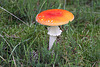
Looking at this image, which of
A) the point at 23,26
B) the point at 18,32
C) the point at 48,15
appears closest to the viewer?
the point at 48,15

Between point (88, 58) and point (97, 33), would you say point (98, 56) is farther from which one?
point (97, 33)

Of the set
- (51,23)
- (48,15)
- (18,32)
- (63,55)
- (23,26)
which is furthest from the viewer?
(23,26)

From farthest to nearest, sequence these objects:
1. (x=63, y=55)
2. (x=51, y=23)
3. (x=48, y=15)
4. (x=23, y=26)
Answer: (x=23, y=26) < (x=63, y=55) < (x=48, y=15) < (x=51, y=23)

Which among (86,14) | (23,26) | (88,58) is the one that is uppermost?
(86,14)

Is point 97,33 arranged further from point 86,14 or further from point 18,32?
point 18,32

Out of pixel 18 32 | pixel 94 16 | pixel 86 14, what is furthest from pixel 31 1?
pixel 94 16

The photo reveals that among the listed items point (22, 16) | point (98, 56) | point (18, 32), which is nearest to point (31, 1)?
point (22, 16)

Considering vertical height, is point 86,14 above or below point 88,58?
above

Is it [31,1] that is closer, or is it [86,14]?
[31,1]

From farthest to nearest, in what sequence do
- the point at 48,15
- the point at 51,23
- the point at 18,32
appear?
the point at 18,32 < the point at 48,15 < the point at 51,23

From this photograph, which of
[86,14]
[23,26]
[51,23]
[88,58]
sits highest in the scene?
[51,23]
